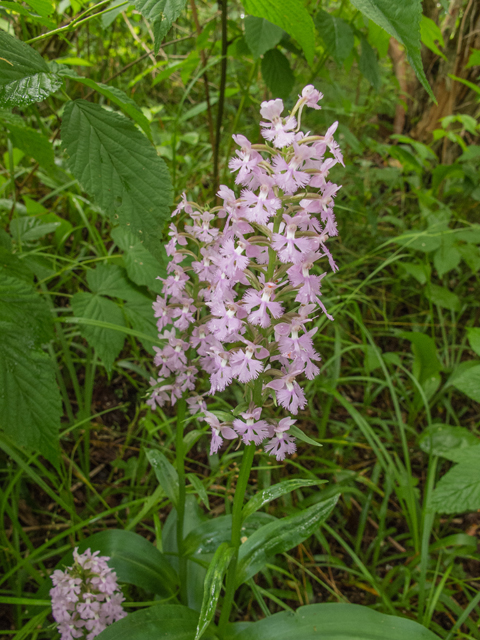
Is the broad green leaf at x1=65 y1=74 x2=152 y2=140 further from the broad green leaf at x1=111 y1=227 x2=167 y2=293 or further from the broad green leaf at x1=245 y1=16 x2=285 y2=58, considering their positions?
the broad green leaf at x1=245 y1=16 x2=285 y2=58

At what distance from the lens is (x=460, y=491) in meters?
2.04

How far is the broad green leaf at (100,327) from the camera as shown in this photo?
80.4 inches

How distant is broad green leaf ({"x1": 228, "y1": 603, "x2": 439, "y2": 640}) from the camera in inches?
64.4

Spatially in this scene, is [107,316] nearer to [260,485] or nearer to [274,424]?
[274,424]

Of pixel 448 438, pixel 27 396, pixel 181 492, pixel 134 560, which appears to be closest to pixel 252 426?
pixel 181 492

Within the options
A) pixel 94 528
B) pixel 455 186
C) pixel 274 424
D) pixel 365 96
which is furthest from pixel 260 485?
pixel 365 96

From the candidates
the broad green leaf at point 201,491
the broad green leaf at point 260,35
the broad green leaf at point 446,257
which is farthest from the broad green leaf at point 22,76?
the broad green leaf at point 446,257

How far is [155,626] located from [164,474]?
567 mm

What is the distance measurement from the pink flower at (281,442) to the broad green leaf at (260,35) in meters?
1.81

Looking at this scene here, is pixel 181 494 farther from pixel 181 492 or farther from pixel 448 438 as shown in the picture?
pixel 448 438

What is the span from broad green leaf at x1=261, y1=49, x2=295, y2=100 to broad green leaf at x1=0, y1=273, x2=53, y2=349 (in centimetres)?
178

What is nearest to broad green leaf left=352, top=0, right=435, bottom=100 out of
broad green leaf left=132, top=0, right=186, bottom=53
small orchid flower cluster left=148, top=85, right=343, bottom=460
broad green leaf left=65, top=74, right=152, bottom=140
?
small orchid flower cluster left=148, top=85, right=343, bottom=460

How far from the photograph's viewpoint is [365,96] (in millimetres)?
5164

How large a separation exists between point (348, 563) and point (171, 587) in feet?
4.01
